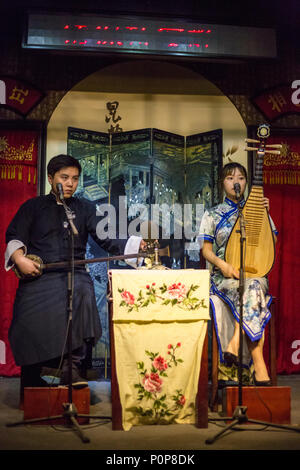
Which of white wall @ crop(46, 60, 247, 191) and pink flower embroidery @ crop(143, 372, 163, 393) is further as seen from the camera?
white wall @ crop(46, 60, 247, 191)

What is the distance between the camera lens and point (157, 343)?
322cm

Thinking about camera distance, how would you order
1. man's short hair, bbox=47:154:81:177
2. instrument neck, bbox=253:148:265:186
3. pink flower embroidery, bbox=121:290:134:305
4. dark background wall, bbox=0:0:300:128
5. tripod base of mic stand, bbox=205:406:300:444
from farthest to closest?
dark background wall, bbox=0:0:300:128 → man's short hair, bbox=47:154:81:177 → instrument neck, bbox=253:148:265:186 → pink flower embroidery, bbox=121:290:134:305 → tripod base of mic stand, bbox=205:406:300:444

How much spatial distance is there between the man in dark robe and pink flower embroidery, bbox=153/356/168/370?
1.64 feet

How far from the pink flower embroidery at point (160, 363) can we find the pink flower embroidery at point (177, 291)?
1.16ft

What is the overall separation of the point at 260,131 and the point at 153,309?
1.30 metres

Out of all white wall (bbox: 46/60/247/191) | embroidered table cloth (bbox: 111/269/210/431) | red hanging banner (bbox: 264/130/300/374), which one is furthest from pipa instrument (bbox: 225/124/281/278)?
white wall (bbox: 46/60/247/191)

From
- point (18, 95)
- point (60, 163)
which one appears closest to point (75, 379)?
point (60, 163)

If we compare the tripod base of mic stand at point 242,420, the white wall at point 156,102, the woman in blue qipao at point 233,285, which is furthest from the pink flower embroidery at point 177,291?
the white wall at point 156,102

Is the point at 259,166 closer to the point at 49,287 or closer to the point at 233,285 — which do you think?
the point at 233,285

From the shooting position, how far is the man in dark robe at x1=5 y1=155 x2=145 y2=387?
3574 millimetres

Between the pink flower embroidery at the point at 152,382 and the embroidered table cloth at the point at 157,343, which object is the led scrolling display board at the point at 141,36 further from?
the pink flower embroidery at the point at 152,382

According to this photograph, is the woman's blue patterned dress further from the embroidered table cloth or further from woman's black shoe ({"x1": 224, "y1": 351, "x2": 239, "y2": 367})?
the embroidered table cloth

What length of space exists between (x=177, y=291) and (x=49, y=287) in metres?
0.92

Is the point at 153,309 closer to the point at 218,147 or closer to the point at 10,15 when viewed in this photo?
the point at 218,147
